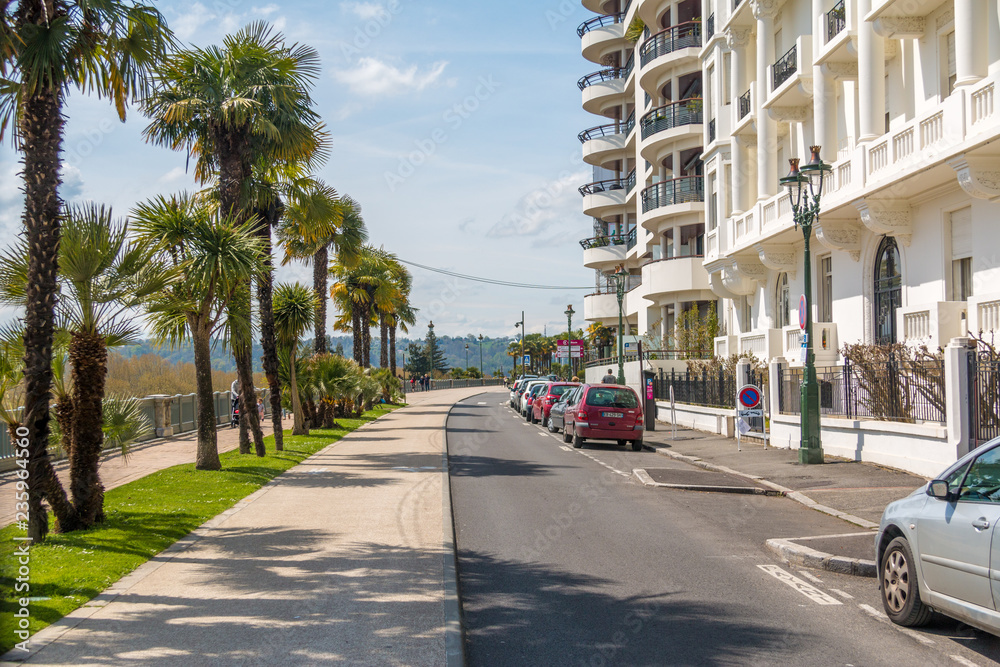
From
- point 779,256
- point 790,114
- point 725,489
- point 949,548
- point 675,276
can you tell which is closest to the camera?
point 949,548

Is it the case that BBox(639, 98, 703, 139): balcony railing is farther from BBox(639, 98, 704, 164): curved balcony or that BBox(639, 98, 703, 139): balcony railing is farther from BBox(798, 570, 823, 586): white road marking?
BBox(798, 570, 823, 586): white road marking

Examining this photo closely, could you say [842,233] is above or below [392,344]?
above

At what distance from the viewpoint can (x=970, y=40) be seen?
1539cm

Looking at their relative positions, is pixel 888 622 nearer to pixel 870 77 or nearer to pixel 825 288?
pixel 870 77

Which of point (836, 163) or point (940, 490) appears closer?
point (940, 490)

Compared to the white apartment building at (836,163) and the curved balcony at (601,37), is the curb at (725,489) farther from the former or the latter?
the curved balcony at (601,37)

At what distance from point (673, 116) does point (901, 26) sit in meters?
21.7

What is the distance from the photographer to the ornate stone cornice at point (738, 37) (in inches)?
1100

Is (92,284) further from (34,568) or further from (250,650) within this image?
(250,650)

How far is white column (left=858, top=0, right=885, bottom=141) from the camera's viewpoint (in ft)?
61.8

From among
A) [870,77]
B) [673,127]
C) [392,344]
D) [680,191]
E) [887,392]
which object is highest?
[673,127]

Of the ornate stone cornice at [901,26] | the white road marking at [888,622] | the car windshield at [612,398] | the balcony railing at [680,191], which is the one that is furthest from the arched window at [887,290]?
the balcony railing at [680,191]

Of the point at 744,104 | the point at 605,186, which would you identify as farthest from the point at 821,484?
A: the point at 605,186

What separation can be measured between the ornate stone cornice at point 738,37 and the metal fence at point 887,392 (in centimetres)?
1318
